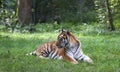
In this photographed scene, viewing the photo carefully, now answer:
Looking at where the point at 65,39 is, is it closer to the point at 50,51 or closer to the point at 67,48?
the point at 67,48

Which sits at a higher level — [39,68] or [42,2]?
[39,68]

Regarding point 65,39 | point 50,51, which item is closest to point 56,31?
point 50,51

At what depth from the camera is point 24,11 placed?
21.0 meters

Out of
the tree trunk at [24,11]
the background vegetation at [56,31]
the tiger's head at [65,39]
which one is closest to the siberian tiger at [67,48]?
the tiger's head at [65,39]

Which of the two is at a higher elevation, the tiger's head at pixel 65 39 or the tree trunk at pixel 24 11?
the tiger's head at pixel 65 39

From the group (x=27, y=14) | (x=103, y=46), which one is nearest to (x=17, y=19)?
(x=27, y=14)

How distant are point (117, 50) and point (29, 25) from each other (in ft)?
30.6

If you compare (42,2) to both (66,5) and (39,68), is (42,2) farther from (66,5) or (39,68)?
(39,68)

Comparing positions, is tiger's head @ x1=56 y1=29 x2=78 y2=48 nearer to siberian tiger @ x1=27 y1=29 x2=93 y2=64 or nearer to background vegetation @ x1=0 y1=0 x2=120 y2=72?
siberian tiger @ x1=27 y1=29 x2=93 y2=64

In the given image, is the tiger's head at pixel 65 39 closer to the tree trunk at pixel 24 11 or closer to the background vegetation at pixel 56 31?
the background vegetation at pixel 56 31

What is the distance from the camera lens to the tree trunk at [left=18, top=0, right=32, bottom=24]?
20.8m

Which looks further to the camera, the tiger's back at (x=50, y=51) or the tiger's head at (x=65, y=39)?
the tiger's back at (x=50, y=51)

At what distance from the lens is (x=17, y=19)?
21.6 m

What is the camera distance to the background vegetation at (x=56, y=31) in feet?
27.9
